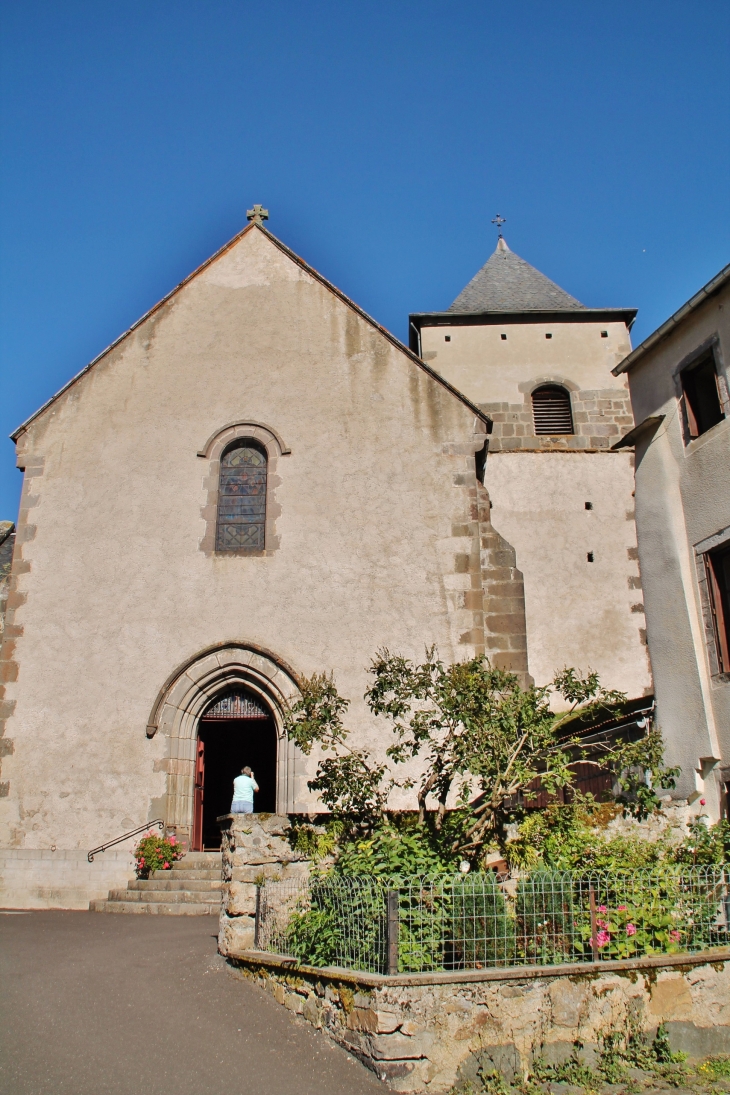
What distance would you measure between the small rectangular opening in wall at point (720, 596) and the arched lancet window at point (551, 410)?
860 cm

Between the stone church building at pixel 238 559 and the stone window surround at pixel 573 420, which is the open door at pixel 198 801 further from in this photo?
the stone window surround at pixel 573 420

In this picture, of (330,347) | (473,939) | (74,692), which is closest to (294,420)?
(330,347)

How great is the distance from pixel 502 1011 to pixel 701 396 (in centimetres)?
692

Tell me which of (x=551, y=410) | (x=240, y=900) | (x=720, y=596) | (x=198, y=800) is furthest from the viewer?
(x=551, y=410)

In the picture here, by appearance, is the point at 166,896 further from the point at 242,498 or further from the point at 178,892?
the point at 242,498

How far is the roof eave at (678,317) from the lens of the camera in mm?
9266

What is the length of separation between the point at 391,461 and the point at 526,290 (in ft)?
28.7

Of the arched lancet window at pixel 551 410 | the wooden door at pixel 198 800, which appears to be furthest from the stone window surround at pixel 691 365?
the wooden door at pixel 198 800

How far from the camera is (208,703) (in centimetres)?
1213

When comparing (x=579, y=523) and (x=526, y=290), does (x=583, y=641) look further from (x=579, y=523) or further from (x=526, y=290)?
(x=526, y=290)

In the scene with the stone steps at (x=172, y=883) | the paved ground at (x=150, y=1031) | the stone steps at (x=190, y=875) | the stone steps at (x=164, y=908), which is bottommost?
the paved ground at (x=150, y=1031)

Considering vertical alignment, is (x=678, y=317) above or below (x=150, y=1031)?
above

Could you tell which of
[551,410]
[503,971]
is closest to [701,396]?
[503,971]

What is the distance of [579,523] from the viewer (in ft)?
51.5
